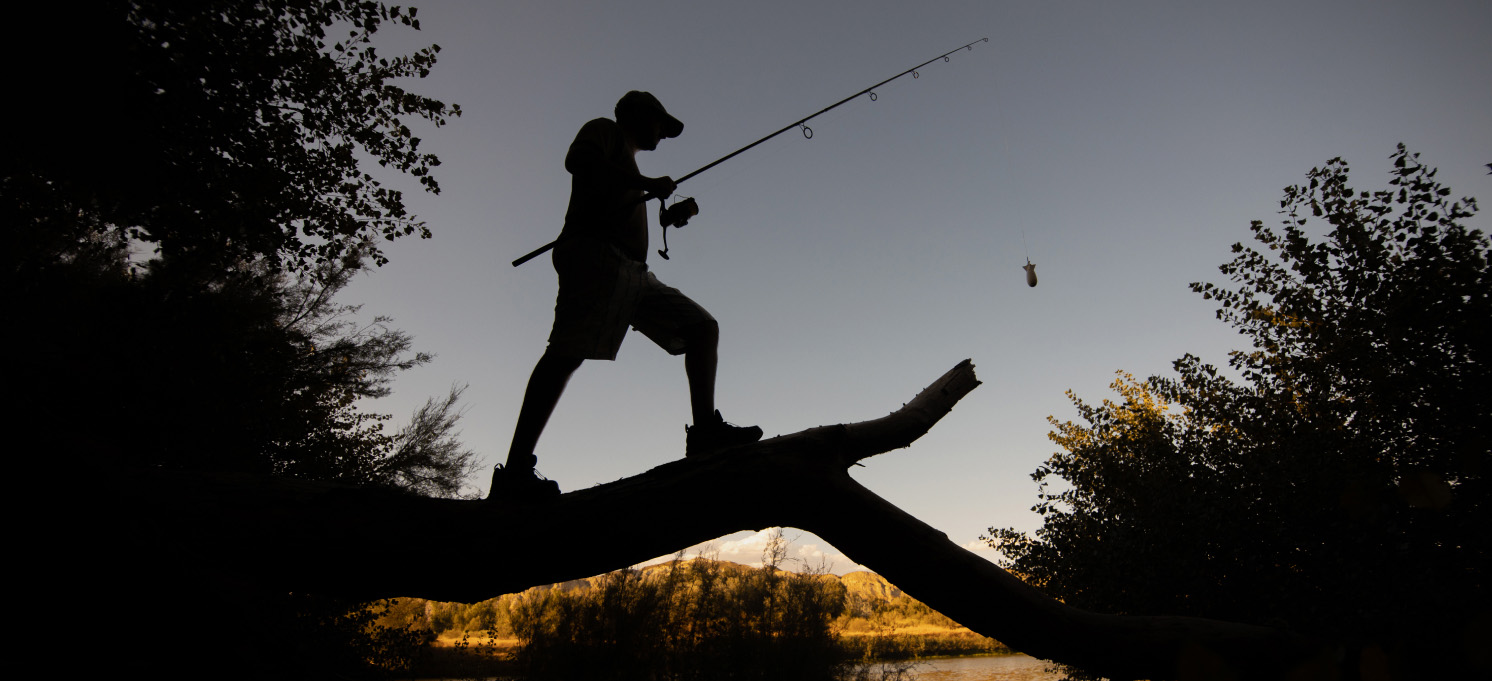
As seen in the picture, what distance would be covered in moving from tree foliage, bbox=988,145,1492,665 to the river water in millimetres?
16495

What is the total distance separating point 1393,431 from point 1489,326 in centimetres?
237

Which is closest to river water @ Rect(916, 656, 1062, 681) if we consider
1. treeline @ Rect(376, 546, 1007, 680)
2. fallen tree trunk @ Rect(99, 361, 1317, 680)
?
treeline @ Rect(376, 546, 1007, 680)

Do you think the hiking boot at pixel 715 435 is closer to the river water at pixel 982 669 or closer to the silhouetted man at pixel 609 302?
the silhouetted man at pixel 609 302

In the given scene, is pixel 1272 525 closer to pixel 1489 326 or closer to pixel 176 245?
pixel 1489 326

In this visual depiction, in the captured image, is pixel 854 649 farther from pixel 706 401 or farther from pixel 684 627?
pixel 706 401

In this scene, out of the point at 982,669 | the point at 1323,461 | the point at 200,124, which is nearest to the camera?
the point at 200,124

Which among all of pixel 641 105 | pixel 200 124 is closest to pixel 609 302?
pixel 641 105

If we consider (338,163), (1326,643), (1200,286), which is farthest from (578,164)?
(1200,286)

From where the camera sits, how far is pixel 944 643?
38.2m

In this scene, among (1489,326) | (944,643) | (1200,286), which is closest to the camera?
(1489,326)

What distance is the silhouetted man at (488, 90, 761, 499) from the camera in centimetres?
259

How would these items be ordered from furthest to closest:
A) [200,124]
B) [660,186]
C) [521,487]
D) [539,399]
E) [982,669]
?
[982,669] → [200,124] → [660,186] → [539,399] → [521,487]

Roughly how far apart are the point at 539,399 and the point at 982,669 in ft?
120

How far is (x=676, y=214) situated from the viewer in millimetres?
3135
